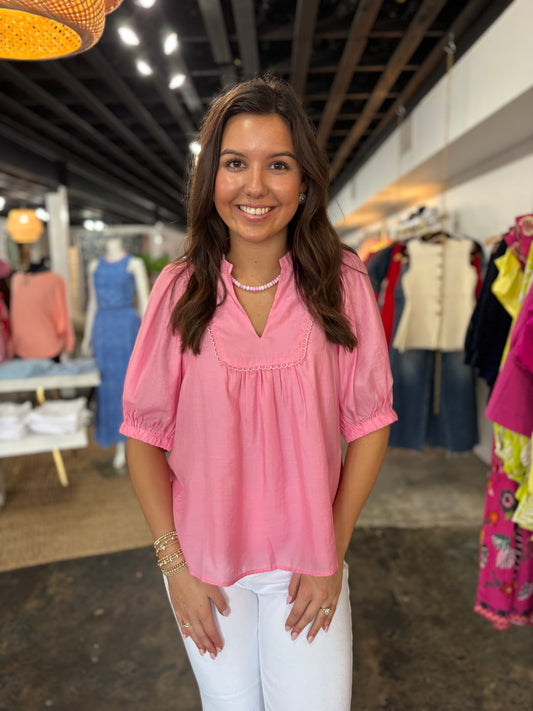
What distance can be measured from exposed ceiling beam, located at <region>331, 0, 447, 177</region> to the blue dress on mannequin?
76.9 inches

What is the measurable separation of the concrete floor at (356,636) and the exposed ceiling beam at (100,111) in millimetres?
3466

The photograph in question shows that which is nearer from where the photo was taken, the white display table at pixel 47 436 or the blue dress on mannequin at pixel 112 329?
the white display table at pixel 47 436

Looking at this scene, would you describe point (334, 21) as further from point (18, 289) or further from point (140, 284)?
point (18, 289)

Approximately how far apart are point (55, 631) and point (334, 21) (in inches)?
152

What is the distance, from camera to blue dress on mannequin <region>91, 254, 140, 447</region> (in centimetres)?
390

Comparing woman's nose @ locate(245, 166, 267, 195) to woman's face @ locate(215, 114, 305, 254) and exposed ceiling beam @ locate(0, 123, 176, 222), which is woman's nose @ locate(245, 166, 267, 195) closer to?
woman's face @ locate(215, 114, 305, 254)

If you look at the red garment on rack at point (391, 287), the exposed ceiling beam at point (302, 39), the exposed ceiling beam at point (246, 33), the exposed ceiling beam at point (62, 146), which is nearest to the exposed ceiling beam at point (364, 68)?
the exposed ceiling beam at point (302, 39)

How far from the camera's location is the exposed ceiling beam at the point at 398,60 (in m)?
3.02

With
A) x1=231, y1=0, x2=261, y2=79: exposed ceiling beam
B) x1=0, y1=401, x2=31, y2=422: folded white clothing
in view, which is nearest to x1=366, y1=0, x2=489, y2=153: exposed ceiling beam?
x1=231, y1=0, x2=261, y2=79: exposed ceiling beam

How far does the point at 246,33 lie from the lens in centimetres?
339

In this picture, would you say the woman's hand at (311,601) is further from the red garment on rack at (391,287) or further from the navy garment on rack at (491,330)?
the red garment on rack at (391,287)

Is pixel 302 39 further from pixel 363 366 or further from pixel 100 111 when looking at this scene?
pixel 363 366

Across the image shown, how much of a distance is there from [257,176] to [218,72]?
3834mm

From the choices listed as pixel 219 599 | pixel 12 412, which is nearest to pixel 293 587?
pixel 219 599
